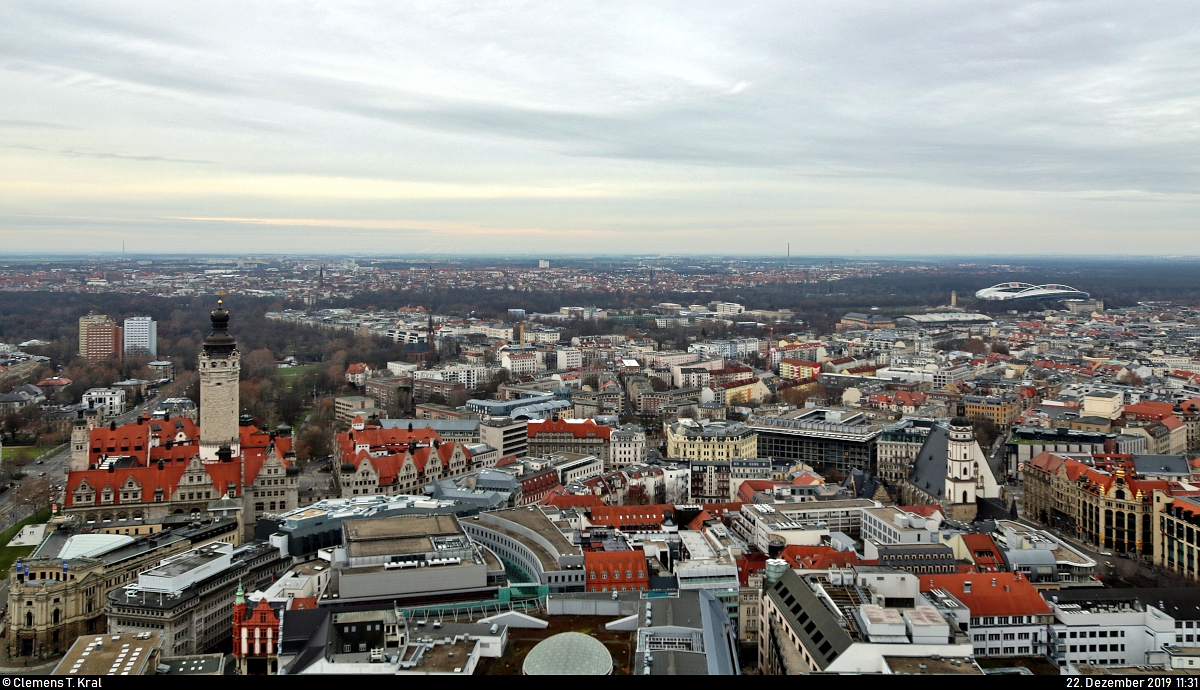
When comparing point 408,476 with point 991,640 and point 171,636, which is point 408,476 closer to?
point 171,636

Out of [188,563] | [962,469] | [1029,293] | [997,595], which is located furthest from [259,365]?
[1029,293]

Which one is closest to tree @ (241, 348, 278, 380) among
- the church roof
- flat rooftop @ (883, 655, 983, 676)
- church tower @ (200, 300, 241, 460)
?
church tower @ (200, 300, 241, 460)

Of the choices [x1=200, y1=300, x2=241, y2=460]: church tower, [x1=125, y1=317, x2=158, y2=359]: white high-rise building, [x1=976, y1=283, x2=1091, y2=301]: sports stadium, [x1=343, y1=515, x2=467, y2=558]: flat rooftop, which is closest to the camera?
[x1=343, y1=515, x2=467, y2=558]: flat rooftop

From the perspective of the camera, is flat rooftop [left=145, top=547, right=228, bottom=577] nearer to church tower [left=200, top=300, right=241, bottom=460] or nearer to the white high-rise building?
church tower [left=200, top=300, right=241, bottom=460]

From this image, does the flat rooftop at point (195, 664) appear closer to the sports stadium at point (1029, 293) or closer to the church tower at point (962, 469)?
the church tower at point (962, 469)

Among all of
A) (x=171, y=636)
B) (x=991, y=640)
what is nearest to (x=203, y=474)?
(x=171, y=636)

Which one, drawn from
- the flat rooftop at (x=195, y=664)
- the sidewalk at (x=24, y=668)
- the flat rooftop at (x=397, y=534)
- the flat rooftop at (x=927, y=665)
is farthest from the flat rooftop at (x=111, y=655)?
the flat rooftop at (x=927, y=665)
